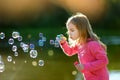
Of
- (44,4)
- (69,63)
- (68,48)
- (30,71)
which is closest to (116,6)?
(44,4)

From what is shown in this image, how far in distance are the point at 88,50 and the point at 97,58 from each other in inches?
4.8

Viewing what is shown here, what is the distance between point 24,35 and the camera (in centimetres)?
1540

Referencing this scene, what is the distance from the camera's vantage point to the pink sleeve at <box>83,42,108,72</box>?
432 cm

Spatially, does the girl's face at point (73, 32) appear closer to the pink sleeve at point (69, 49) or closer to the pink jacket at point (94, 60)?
the pink jacket at point (94, 60)

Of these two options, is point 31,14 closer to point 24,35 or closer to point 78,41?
point 24,35

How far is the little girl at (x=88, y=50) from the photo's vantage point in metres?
4.34

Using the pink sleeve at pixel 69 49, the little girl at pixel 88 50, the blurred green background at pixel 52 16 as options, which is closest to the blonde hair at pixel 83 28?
the little girl at pixel 88 50

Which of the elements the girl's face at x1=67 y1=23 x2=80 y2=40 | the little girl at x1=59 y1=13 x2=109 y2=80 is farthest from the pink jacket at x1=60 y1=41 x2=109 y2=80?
the girl's face at x1=67 y1=23 x2=80 y2=40

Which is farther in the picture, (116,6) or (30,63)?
(116,6)

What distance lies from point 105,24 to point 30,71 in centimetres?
1041

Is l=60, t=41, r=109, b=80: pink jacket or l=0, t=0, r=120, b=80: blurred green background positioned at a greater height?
l=0, t=0, r=120, b=80: blurred green background

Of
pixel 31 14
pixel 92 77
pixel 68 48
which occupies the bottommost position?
pixel 92 77

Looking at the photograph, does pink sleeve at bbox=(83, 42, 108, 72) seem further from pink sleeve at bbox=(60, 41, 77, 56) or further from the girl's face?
pink sleeve at bbox=(60, 41, 77, 56)

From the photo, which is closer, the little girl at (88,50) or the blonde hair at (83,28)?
the little girl at (88,50)
